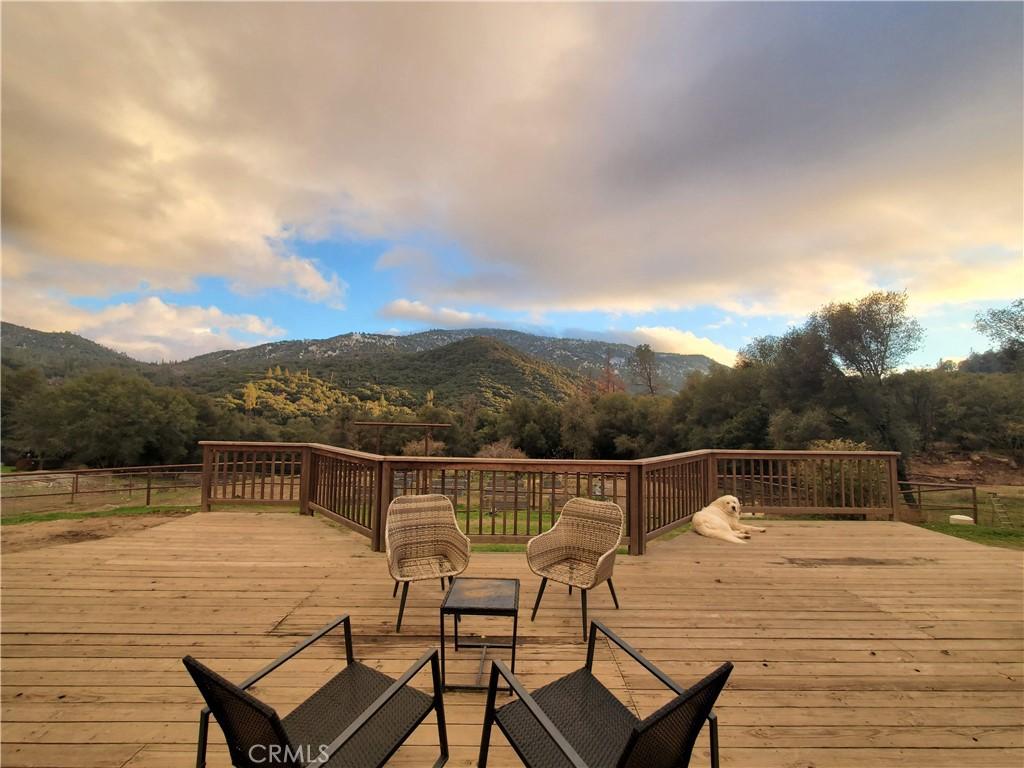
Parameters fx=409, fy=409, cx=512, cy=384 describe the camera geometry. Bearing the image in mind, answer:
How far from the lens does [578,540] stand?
3139 mm

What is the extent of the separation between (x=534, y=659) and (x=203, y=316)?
51.4 meters

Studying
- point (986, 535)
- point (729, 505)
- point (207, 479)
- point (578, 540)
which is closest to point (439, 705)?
point (578, 540)

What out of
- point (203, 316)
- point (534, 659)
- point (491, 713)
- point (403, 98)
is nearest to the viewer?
point (491, 713)

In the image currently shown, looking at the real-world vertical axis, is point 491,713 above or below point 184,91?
below

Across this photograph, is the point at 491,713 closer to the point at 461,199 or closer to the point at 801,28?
the point at 801,28

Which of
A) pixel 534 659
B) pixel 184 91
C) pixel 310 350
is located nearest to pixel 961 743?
pixel 534 659

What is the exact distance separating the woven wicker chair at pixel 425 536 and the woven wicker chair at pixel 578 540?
22.2 inches

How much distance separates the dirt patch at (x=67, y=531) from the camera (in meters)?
4.45

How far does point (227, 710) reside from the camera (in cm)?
103

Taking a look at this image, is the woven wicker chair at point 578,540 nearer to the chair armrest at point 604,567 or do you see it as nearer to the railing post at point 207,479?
the chair armrest at point 604,567

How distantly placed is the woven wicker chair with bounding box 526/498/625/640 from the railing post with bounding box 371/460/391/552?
181 cm

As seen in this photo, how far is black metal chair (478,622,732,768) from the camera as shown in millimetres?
949

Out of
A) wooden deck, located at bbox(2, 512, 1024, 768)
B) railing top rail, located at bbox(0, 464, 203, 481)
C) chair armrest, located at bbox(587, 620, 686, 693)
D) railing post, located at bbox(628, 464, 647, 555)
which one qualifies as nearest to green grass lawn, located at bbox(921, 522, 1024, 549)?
wooden deck, located at bbox(2, 512, 1024, 768)

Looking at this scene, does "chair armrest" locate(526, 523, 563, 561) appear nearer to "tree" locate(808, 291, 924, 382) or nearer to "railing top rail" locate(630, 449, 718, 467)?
"railing top rail" locate(630, 449, 718, 467)
